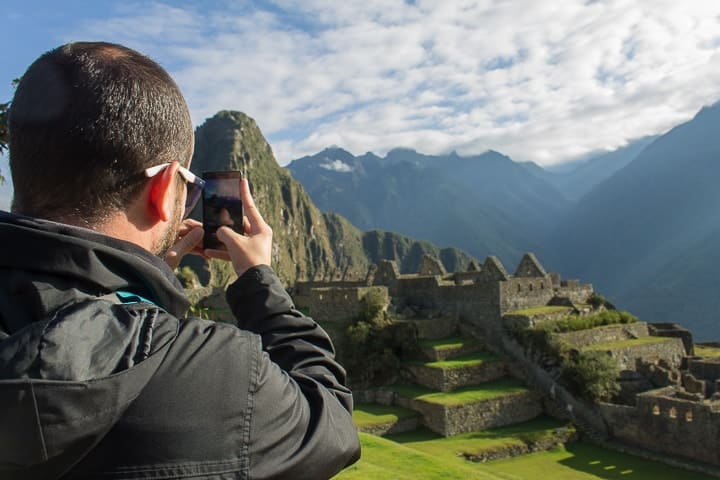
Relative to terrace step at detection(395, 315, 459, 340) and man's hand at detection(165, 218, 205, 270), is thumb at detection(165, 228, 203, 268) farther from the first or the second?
terrace step at detection(395, 315, 459, 340)

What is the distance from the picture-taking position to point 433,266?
30.2 meters

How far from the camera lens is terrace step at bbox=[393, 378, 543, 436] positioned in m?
17.5

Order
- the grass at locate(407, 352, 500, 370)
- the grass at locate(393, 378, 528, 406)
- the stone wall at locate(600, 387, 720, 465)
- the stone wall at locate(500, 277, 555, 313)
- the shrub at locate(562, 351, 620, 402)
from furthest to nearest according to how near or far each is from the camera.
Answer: the stone wall at locate(500, 277, 555, 313), the grass at locate(407, 352, 500, 370), the shrub at locate(562, 351, 620, 402), the grass at locate(393, 378, 528, 406), the stone wall at locate(600, 387, 720, 465)

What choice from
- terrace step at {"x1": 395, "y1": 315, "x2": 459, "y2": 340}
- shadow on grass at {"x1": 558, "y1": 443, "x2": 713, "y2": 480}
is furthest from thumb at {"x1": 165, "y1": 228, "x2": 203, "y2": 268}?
terrace step at {"x1": 395, "y1": 315, "x2": 459, "y2": 340}

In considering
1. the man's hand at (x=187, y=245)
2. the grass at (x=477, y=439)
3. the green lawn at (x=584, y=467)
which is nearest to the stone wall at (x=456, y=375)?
the grass at (x=477, y=439)

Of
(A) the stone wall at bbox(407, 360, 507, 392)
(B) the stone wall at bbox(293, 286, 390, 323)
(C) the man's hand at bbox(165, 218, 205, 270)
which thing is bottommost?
(A) the stone wall at bbox(407, 360, 507, 392)

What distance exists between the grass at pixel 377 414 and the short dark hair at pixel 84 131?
16.3 meters

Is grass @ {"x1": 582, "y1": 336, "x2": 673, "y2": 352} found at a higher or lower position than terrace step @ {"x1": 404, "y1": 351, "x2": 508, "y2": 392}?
higher

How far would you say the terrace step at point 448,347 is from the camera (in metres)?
20.3

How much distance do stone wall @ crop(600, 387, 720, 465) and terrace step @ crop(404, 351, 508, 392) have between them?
3.86 m

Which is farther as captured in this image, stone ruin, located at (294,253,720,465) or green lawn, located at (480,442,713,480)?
stone ruin, located at (294,253,720,465)

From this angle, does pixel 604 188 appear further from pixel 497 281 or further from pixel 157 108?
pixel 157 108

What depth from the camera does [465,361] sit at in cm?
1995

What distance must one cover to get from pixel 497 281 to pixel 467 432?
6668mm
